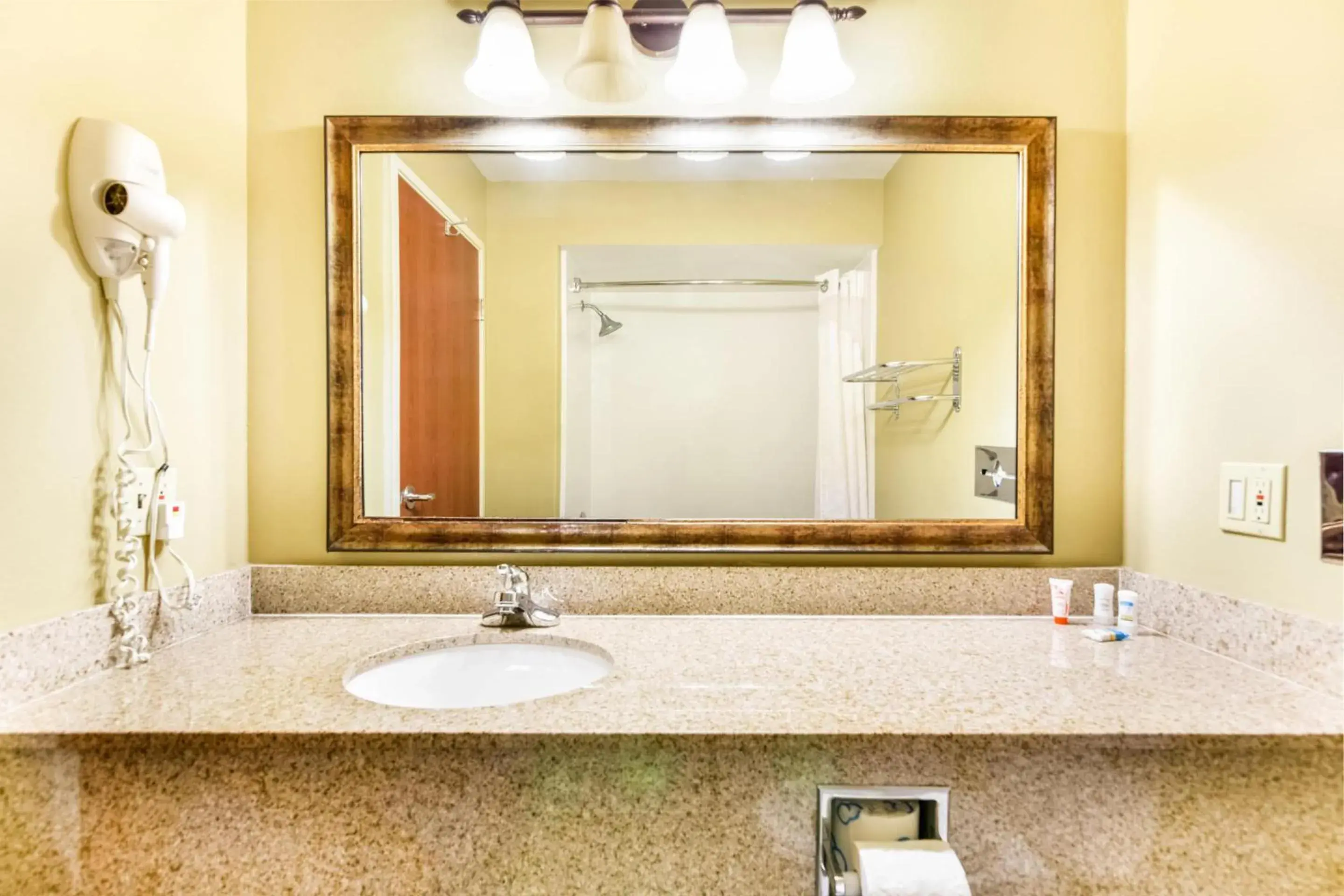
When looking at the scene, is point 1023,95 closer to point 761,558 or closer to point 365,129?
point 761,558

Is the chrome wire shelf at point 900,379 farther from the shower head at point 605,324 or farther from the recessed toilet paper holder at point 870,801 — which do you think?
the recessed toilet paper holder at point 870,801

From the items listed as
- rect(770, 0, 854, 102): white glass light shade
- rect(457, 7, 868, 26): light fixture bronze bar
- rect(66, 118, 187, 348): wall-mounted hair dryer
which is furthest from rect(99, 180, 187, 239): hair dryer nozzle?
rect(770, 0, 854, 102): white glass light shade

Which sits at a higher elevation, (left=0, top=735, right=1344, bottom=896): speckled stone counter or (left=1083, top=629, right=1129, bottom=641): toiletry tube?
(left=1083, top=629, right=1129, bottom=641): toiletry tube

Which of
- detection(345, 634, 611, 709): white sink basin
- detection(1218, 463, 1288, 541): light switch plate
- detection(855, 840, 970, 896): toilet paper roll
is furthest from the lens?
detection(345, 634, 611, 709): white sink basin

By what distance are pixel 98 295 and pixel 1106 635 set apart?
1.73 metres

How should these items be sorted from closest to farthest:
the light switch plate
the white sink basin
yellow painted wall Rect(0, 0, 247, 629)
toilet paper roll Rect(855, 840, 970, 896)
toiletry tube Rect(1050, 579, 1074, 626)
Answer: toilet paper roll Rect(855, 840, 970, 896) → yellow painted wall Rect(0, 0, 247, 629) → the light switch plate → the white sink basin → toiletry tube Rect(1050, 579, 1074, 626)

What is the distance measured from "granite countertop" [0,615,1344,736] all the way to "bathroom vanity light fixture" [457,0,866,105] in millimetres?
1015

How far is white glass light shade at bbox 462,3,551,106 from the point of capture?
1162 mm

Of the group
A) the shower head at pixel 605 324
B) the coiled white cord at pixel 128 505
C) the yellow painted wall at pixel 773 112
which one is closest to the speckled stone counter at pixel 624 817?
the coiled white cord at pixel 128 505

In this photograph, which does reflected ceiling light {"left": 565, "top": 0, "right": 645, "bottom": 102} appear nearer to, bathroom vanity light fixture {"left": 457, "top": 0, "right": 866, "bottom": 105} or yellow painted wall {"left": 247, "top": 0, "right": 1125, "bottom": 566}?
bathroom vanity light fixture {"left": 457, "top": 0, "right": 866, "bottom": 105}

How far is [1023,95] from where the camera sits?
124 centimetres

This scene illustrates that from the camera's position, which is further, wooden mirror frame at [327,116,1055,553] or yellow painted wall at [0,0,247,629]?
wooden mirror frame at [327,116,1055,553]

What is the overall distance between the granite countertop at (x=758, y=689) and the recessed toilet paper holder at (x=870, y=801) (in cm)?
9

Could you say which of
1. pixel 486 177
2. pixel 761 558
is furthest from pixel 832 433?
pixel 486 177
